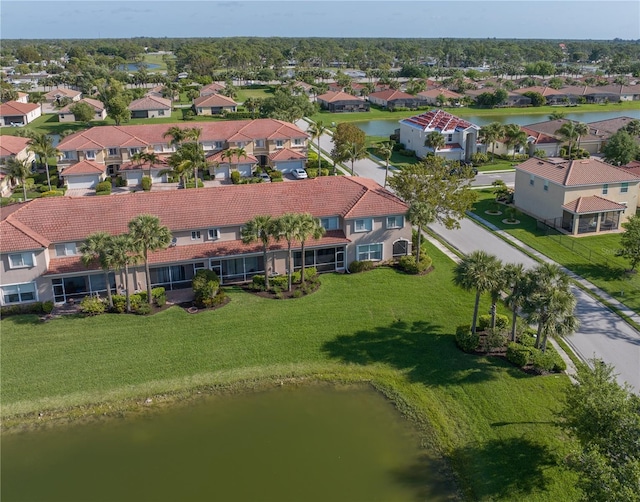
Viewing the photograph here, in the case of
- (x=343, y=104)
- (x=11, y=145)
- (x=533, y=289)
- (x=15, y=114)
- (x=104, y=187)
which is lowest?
(x=104, y=187)

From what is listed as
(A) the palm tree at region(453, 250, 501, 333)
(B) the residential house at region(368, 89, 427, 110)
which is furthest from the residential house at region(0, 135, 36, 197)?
(B) the residential house at region(368, 89, 427, 110)

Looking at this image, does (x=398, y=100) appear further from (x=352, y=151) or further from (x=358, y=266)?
(x=358, y=266)

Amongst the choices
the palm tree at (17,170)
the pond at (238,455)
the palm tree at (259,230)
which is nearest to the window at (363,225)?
the palm tree at (259,230)

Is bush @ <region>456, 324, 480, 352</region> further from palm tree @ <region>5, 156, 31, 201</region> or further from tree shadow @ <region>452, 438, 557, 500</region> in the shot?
palm tree @ <region>5, 156, 31, 201</region>

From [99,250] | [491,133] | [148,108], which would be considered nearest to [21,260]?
[99,250]

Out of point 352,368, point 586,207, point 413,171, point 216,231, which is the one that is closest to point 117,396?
point 352,368

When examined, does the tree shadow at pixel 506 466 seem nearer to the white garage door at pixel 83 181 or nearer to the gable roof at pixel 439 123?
the white garage door at pixel 83 181
